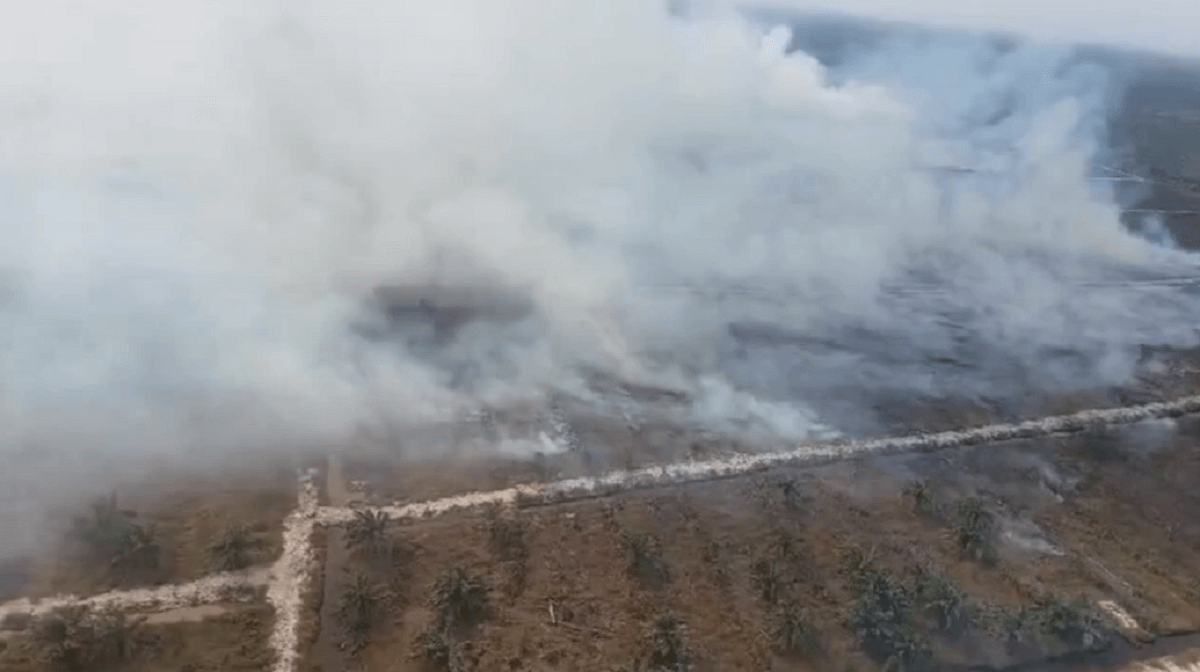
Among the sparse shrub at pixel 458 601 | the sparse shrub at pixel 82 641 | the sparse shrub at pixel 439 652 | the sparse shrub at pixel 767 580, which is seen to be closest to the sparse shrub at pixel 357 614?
the sparse shrub at pixel 439 652

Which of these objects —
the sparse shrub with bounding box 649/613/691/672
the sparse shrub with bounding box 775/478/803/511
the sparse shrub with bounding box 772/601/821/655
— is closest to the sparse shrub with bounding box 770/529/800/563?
the sparse shrub with bounding box 775/478/803/511

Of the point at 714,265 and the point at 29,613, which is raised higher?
the point at 714,265

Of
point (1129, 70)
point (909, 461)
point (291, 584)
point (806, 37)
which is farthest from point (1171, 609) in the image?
point (1129, 70)

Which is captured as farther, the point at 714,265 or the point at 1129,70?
the point at 1129,70

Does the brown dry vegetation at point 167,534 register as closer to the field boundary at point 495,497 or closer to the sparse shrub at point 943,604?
the field boundary at point 495,497

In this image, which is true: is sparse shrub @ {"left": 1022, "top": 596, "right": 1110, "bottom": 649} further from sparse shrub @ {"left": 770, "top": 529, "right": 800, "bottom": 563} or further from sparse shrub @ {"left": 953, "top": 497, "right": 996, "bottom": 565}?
sparse shrub @ {"left": 770, "top": 529, "right": 800, "bottom": 563}

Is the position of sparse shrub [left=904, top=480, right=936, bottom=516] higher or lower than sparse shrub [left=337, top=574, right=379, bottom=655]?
higher

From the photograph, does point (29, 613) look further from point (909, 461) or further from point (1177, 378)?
point (1177, 378)
